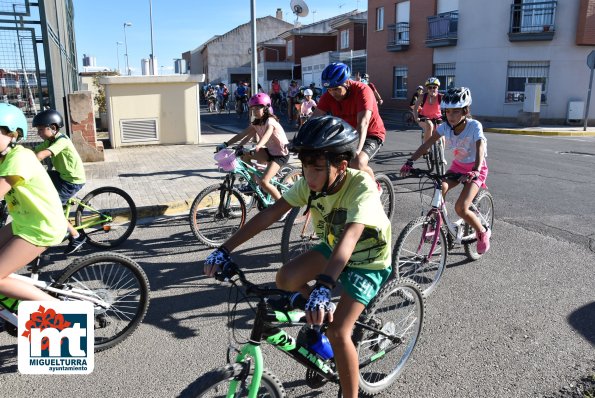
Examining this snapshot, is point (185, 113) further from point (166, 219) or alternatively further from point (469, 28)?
point (469, 28)

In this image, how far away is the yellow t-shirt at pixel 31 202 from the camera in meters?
3.36

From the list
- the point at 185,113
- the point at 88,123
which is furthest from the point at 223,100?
the point at 88,123

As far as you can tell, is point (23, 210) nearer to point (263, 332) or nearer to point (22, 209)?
point (22, 209)

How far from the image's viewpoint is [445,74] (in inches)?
1120

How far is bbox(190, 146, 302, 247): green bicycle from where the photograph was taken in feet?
20.6

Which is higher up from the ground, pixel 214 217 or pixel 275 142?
pixel 275 142

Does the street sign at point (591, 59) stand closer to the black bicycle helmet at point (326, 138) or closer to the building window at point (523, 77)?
the building window at point (523, 77)

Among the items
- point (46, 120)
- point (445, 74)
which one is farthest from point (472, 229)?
point (445, 74)

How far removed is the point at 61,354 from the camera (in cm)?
332

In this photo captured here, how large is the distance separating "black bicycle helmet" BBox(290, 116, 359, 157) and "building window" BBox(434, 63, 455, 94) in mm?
26824

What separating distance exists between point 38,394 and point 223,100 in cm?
3298

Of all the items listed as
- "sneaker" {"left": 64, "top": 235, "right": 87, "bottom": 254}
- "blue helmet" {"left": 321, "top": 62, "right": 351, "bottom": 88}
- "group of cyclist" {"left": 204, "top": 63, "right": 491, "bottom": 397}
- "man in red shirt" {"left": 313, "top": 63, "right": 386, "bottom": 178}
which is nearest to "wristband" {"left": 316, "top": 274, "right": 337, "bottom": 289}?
"group of cyclist" {"left": 204, "top": 63, "right": 491, "bottom": 397}

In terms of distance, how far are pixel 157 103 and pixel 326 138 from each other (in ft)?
41.3

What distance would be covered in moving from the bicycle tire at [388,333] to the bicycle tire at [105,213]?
153 inches
